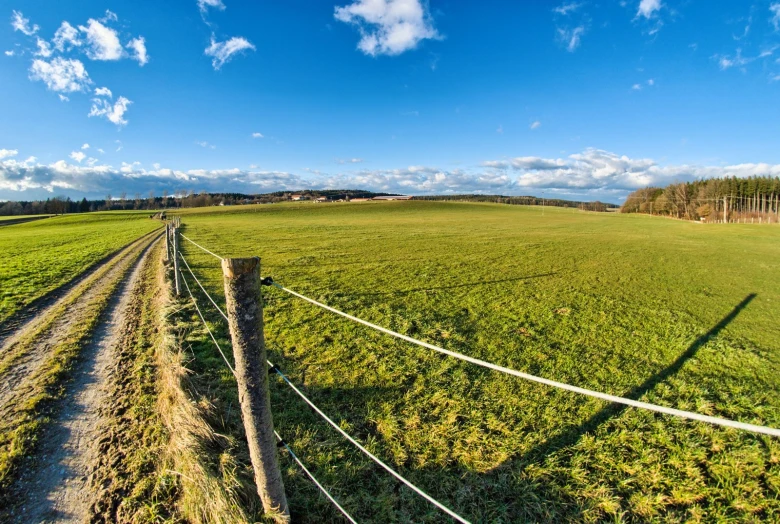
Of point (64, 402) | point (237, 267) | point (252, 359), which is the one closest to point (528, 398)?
point (252, 359)

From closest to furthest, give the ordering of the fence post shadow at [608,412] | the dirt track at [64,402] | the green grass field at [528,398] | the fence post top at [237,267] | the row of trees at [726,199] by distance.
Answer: the fence post top at [237,267] < the dirt track at [64,402] < the green grass field at [528,398] < the fence post shadow at [608,412] < the row of trees at [726,199]

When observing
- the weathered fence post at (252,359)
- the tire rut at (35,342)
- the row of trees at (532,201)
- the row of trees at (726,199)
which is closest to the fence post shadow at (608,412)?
the weathered fence post at (252,359)

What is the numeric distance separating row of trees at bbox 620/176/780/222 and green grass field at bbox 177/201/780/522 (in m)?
78.5

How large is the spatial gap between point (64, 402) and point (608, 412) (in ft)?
24.0

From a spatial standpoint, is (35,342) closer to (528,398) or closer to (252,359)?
(252,359)

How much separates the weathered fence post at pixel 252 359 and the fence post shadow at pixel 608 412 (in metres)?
2.76

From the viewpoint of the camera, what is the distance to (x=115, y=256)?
1733 centimetres

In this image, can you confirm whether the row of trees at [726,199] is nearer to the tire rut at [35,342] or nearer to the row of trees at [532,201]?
the row of trees at [532,201]

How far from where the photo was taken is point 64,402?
4473mm

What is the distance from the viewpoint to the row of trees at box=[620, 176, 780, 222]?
65.8 metres

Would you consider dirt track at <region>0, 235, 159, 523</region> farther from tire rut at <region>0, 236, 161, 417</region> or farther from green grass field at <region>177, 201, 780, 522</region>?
green grass field at <region>177, 201, 780, 522</region>

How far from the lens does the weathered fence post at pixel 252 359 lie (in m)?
2.38

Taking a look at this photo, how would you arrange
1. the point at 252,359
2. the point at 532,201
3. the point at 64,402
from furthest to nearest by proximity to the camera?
the point at 532,201
the point at 64,402
the point at 252,359

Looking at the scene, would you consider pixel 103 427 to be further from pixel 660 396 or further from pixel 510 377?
pixel 660 396
